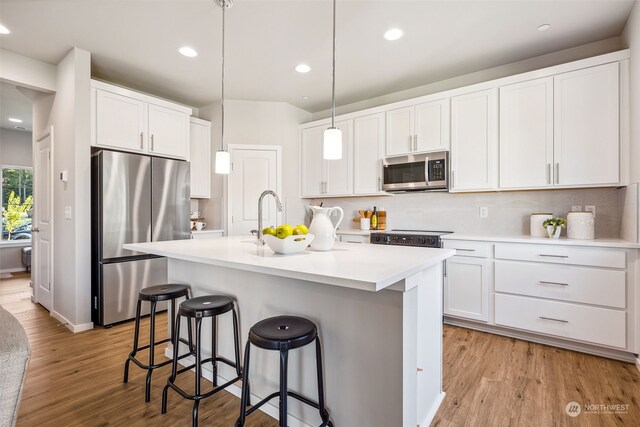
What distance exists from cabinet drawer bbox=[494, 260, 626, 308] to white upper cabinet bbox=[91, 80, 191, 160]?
374cm

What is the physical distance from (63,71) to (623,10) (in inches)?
196

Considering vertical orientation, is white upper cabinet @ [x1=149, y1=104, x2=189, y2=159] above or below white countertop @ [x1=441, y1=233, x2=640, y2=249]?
above

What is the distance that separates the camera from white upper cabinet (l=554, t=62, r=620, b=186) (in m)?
2.59

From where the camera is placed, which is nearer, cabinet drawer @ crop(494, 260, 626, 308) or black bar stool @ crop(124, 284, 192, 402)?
black bar stool @ crop(124, 284, 192, 402)

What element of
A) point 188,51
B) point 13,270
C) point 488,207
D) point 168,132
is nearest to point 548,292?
point 488,207

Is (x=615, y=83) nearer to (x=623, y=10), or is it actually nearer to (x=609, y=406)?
(x=623, y=10)

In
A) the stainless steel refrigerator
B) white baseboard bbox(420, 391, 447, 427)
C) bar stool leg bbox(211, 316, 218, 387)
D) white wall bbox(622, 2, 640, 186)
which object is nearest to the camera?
white baseboard bbox(420, 391, 447, 427)

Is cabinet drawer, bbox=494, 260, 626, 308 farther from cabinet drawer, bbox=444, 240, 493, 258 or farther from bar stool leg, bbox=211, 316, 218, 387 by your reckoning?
bar stool leg, bbox=211, 316, 218, 387

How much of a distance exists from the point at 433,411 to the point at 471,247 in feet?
5.49

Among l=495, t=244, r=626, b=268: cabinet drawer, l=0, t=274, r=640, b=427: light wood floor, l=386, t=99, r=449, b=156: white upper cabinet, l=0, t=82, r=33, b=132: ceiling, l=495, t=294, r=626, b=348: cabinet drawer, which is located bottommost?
l=0, t=274, r=640, b=427: light wood floor

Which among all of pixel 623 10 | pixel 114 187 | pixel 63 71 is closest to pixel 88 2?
pixel 63 71

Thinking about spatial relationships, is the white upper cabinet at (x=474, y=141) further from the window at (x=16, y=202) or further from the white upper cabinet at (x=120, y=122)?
the window at (x=16, y=202)

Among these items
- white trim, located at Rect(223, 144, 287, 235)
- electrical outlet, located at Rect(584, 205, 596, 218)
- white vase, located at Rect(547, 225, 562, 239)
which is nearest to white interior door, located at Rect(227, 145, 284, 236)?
white trim, located at Rect(223, 144, 287, 235)

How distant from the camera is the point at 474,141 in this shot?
3242 mm
